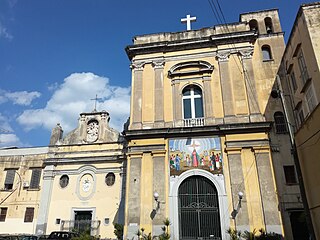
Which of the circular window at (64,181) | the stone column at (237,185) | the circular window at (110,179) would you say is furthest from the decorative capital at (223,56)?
the circular window at (64,181)

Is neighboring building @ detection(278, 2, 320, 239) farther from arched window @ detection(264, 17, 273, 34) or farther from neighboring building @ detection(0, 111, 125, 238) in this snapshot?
neighboring building @ detection(0, 111, 125, 238)

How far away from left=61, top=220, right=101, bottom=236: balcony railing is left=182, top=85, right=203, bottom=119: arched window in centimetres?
983

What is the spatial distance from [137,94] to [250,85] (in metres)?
7.55

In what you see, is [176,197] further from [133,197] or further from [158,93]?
[158,93]

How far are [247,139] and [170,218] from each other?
6.42m

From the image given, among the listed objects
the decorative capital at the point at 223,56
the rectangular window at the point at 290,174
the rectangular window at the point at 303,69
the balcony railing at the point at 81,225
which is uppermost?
the decorative capital at the point at 223,56

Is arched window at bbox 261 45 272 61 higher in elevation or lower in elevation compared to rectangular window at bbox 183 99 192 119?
higher

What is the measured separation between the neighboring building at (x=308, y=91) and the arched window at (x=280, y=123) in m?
1.04

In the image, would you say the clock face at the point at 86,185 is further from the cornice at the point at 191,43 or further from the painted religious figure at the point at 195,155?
the cornice at the point at 191,43

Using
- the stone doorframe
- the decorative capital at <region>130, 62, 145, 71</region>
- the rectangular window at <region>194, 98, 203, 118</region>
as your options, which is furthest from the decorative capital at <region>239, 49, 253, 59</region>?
the stone doorframe

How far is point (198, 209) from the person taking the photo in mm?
15555

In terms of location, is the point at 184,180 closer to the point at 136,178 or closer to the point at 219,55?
the point at 136,178

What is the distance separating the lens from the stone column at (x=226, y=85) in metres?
17.3

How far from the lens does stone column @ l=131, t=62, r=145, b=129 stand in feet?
59.8
